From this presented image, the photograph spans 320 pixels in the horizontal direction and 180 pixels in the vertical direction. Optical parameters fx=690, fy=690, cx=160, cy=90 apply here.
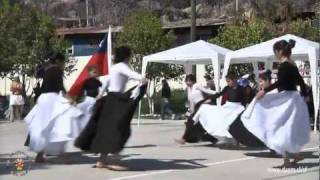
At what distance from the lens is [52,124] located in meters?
10.5

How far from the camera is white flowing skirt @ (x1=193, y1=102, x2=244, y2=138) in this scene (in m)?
12.4

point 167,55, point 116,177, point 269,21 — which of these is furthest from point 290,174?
point 269,21

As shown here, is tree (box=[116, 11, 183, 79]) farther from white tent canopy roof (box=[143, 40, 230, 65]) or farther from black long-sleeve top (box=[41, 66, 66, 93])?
black long-sleeve top (box=[41, 66, 66, 93])

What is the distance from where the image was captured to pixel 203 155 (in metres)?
11.8

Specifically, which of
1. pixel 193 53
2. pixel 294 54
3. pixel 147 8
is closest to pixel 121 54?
pixel 294 54

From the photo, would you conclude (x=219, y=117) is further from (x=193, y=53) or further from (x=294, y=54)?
(x=193, y=53)

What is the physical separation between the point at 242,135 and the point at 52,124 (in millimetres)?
3422

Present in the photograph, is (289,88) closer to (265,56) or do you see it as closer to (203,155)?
(203,155)

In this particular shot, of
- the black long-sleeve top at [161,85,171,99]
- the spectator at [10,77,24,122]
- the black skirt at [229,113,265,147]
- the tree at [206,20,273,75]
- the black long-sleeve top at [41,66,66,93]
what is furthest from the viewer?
the tree at [206,20,273,75]

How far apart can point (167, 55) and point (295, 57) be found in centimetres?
403

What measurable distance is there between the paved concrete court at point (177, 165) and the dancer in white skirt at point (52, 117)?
32 cm

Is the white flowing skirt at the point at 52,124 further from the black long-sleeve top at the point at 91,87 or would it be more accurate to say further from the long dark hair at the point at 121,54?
the black long-sleeve top at the point at 91,87

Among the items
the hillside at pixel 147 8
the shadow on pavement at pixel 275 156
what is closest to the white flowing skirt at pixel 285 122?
the shadow on pavement at pixel 275 156

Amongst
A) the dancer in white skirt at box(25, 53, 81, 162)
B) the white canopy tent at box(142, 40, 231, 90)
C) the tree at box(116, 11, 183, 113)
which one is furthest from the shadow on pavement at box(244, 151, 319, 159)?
the tree at box(116, 11, 183, 113)
